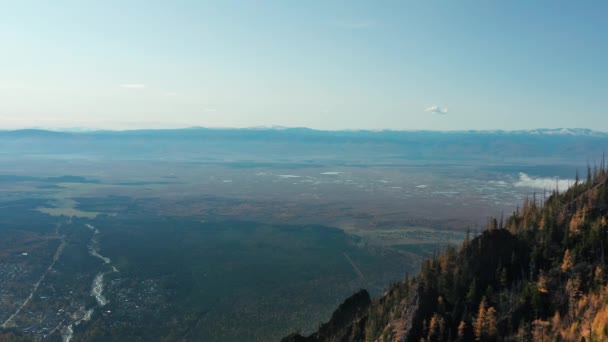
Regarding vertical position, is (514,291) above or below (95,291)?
above

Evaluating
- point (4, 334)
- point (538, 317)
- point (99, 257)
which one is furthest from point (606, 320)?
point (99, 257)

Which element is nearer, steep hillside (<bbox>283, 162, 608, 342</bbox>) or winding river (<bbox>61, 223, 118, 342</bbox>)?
steep hillside (<bbox>283, 162, 608, 342</bbox>)

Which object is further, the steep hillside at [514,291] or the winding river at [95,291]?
the winding river at [95,291]

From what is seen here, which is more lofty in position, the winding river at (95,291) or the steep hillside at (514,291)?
the steep hillside at (514,291)

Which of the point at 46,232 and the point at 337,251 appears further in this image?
the point at 46,232

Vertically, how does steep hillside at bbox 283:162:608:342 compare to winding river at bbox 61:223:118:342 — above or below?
above

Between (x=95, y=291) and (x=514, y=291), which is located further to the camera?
(x=95, y=291)

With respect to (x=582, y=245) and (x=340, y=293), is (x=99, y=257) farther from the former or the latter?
(x=582, y=245)

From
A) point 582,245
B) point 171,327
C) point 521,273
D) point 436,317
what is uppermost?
point 582,245
